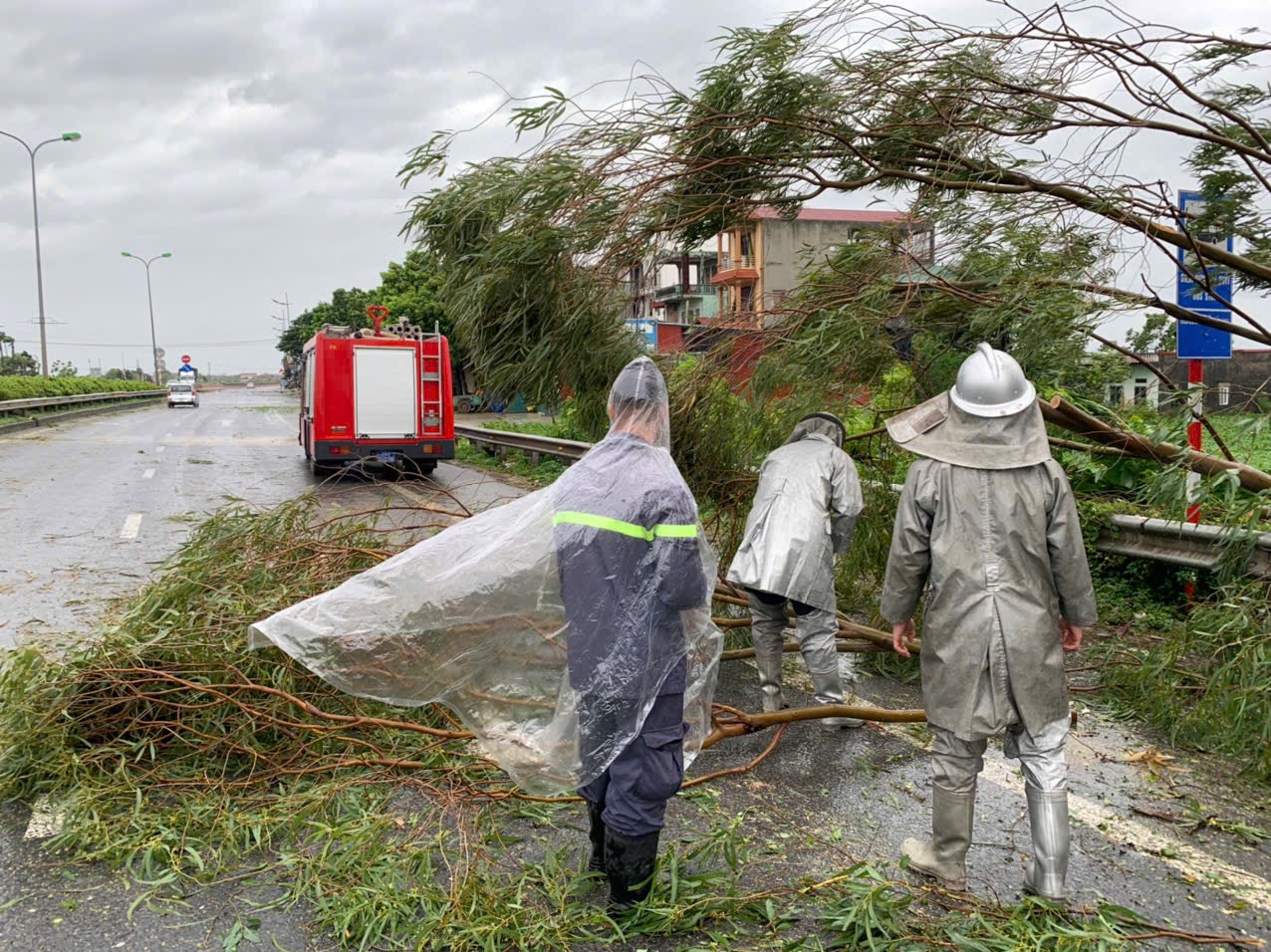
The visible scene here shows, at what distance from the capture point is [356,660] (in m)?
3.48

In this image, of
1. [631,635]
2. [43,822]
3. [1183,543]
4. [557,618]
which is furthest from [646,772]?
[1183,543]

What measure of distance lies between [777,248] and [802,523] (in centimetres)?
185

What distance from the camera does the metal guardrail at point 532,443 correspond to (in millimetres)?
14375

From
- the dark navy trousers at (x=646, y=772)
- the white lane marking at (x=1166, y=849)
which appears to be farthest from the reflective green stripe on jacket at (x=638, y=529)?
the white lane marking at (x=1166, y=849)

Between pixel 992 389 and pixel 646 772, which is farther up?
pixel 992 389

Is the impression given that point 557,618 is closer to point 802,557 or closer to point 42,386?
point 802,557

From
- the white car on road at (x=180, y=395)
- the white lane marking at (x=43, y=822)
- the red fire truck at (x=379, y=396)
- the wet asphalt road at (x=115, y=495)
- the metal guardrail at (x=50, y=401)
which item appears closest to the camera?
the white lane marking at (x=43, y=822)

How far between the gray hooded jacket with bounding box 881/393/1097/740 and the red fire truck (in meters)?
12.4

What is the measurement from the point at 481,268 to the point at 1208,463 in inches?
154

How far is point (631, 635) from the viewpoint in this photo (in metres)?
3.07

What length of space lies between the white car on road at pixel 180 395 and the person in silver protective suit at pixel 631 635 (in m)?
50.3

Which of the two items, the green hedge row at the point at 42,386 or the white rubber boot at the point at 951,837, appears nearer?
the white rubber boot at the point at 951,837

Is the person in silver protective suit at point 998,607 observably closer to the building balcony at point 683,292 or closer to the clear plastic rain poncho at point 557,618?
the clear plastic rain poncho at point 557,618

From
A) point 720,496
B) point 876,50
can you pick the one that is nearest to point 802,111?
point 876,50
